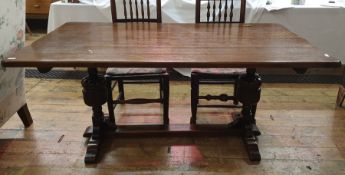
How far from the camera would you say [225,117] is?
233cm

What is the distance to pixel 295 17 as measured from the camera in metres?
3.00

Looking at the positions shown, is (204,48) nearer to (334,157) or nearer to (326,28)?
(334,157)

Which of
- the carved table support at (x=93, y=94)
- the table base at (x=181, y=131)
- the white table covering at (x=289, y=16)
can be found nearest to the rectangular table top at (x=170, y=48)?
the carved table support at (x=93, y=94)

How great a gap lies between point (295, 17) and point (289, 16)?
0.06 m

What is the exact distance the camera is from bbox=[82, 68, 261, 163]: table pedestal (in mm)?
1777

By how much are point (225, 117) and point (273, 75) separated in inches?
42.9

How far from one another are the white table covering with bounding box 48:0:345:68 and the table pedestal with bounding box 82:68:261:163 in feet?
4.33

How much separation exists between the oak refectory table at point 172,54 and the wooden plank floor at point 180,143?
0.29 ft

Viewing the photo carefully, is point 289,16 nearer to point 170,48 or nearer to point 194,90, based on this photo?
point 194,90

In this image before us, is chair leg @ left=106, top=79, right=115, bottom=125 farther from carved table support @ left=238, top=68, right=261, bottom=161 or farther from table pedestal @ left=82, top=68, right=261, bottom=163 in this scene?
carved table support @ left=238, top=68, right=261, bottom=161

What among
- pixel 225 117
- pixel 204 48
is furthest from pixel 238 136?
pixel 204 48

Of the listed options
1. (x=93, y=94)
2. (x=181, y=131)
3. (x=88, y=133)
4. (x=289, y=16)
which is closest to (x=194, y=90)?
(x=181, y=131)

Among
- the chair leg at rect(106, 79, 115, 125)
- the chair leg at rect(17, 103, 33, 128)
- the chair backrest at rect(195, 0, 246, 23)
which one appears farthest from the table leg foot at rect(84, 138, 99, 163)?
the chair backrest at rect(195, 0, 246, 23)

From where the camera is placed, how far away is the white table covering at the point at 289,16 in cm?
297
